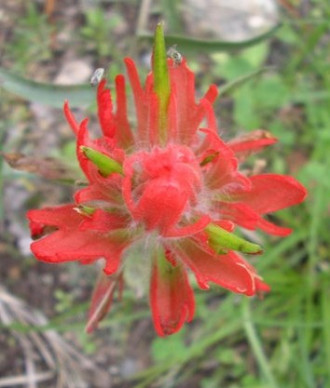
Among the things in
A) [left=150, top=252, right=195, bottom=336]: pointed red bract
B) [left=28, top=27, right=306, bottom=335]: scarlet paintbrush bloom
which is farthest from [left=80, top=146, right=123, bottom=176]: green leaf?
[left=150, top=252, right=195, bottom=336]: pointed red bract

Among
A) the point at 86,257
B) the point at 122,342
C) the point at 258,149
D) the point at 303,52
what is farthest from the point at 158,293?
the point at 303,52

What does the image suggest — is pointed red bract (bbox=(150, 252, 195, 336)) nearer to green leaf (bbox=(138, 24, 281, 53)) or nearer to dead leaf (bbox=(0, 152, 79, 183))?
dead leaf (bbox=(0, 152, 79, 183))

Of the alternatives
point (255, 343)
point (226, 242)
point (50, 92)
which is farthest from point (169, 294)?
point (255, 343)

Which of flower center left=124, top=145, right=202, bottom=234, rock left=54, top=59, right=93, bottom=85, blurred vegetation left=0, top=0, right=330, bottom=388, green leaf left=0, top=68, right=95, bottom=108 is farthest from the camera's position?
rock left=54, top=59, right=93, bottom=85

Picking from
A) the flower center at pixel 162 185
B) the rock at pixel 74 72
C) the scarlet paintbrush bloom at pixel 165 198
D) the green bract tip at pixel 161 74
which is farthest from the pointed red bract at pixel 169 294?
the rock at pixel 74 72

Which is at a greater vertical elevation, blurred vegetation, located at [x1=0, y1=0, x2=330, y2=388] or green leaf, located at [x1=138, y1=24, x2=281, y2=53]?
green leaf, located at [x1=138, y1=24, x2=281, y2=53]

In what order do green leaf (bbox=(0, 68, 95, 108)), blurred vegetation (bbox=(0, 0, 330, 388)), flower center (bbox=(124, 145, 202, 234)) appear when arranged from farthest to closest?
blurred vegetation (bbox=(0, 0, 330, 388)), green leaf (bbox=(0, 68, 95, 108)), flower center (bbox=(124, 145, 202, 234))

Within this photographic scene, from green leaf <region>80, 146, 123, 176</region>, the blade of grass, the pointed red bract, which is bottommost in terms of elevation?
the blade of grass
